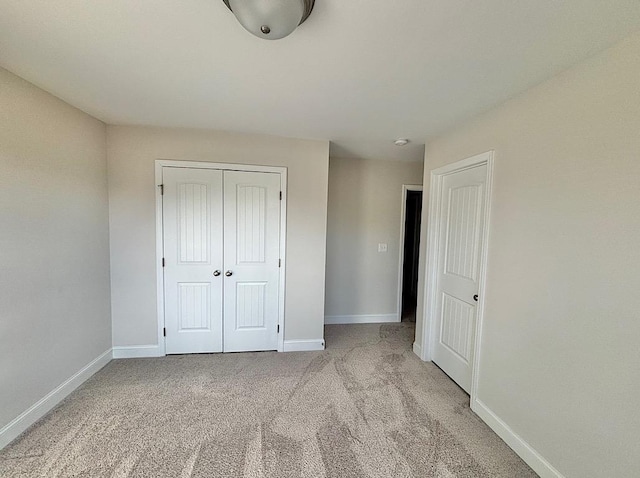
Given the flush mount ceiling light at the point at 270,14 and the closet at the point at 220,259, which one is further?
the closet at the point at 220,259

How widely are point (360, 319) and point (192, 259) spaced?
8.08 ft

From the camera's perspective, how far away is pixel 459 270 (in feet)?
8.15

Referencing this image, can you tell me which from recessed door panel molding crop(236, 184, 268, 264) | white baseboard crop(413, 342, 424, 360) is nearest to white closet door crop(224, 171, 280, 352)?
recessed door panel molding crop(236, 184, 268, 264)

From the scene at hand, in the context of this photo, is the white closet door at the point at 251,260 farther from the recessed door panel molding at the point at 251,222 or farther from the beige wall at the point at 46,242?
the beige wall at the point at 46,242

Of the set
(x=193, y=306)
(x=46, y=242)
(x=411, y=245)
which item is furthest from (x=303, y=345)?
(x=411, y=245)

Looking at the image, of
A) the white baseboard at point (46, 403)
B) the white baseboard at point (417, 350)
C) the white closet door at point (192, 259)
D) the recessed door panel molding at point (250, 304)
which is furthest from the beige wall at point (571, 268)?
Result: the white baseboard at point (46, 403)

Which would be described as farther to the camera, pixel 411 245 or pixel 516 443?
pixel 411 245

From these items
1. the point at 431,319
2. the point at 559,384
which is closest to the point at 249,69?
the point at 559,384

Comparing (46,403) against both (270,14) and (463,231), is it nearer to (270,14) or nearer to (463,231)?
(270,14)

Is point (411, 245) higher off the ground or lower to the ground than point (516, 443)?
higher

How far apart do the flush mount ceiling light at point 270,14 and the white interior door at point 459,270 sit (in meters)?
1.79

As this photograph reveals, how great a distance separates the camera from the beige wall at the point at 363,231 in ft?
12.7

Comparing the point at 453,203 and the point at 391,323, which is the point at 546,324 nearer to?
the point at 453,203

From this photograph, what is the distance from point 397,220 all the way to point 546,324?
2517 millimetres
